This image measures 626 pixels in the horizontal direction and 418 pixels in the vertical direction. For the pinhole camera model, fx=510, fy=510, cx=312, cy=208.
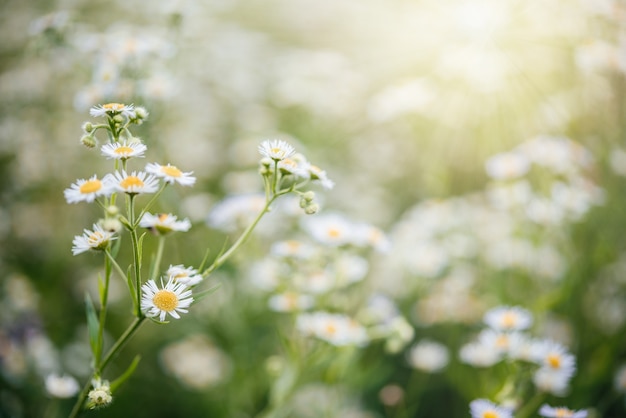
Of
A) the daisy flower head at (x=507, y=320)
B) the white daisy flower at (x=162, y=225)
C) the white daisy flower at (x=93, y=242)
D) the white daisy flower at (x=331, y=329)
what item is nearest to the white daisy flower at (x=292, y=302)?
the white daisy flower at (x=331, y=329)

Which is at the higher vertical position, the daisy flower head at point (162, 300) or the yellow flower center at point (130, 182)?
the yellow flower center at point (130, 182)

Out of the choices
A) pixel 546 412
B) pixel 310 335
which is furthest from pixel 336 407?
pixel 546 412

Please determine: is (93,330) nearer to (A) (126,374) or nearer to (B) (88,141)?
(A) (126,374)

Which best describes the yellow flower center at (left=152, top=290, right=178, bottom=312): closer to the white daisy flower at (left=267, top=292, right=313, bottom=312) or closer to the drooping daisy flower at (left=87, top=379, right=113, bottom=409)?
the drooping daisy flower at (left=87, top=379, right=113, bottom=409)

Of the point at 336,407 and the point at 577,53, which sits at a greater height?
the point at 577,53

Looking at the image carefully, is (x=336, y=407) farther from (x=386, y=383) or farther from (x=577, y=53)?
(x=577, y=53)

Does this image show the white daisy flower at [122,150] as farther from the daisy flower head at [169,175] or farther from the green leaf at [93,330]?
the green leaf at [93,330]

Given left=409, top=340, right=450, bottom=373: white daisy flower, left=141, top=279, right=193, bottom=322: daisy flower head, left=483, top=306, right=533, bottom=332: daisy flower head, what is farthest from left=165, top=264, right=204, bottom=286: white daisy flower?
left=409, top=340, right=450, bottom=373: white daisy flower
